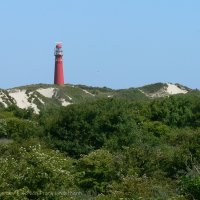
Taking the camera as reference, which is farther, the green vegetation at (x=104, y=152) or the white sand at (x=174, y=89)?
the white sand at (x=174, y=89)

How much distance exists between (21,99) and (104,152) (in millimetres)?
61768

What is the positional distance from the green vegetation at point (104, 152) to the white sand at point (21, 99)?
69.2 feet

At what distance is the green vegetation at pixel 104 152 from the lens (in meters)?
25.8

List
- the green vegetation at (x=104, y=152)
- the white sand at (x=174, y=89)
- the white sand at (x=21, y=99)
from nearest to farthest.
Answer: the green vegetation at (x=104, y=152) → the white sand at (x=21, y=99) → the white sand at (x=174, y=89)

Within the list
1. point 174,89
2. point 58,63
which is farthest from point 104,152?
point 174,89

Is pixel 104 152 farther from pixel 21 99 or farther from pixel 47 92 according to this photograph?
pixel 47 92

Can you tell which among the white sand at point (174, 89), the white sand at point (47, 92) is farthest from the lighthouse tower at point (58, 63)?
the white sand at point (174, 89)

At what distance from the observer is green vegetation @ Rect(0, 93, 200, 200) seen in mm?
25750

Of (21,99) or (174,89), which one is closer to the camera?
(21,99)

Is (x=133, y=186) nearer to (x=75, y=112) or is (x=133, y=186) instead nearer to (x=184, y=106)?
(x=75, y=112)

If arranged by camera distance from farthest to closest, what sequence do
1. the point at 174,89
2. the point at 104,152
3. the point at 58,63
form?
the point at 174,89 < the point at 58,63 < the point at 104,152

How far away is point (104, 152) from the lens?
135 ft

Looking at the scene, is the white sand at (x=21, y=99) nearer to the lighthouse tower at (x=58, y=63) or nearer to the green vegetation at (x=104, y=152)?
the lighthouse tower at (x=58, y=63)

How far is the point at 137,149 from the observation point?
4047cm
